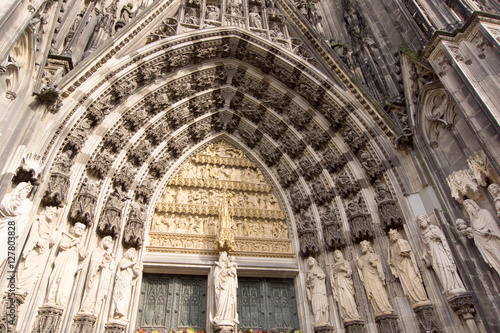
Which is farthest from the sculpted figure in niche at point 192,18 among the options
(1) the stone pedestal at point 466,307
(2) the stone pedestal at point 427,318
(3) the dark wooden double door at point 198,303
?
(1) the stone pedestal at point 466,307

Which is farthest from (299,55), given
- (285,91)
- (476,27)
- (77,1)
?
(77,1)

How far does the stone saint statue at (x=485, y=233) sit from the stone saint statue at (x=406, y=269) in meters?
1.08

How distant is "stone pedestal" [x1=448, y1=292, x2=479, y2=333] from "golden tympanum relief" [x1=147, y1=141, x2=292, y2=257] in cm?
326

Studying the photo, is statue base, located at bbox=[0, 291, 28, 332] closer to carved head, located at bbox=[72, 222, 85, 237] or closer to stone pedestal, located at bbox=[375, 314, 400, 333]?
carved head, located at bbox=[72, 222, 85, 237]

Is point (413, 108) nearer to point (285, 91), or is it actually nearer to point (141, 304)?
point (285, 91)

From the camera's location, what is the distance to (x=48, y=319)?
4566 mm

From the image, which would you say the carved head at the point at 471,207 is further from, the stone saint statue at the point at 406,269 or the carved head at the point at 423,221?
the stone saint statue at the point at 406,269

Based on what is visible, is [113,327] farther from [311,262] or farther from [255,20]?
[255,20]

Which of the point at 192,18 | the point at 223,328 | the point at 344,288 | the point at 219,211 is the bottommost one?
the point at 223,328

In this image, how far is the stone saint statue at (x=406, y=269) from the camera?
214 inches

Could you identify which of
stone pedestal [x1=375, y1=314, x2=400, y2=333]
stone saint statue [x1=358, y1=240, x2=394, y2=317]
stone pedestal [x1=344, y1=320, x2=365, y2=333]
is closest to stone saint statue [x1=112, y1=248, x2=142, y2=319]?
stone pedestal [x1=344, y1=320, x2=365, y2=333]

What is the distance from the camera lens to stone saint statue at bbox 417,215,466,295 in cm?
510

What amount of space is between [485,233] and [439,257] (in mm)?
799

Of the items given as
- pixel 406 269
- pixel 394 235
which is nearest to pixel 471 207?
pixel 394 235
